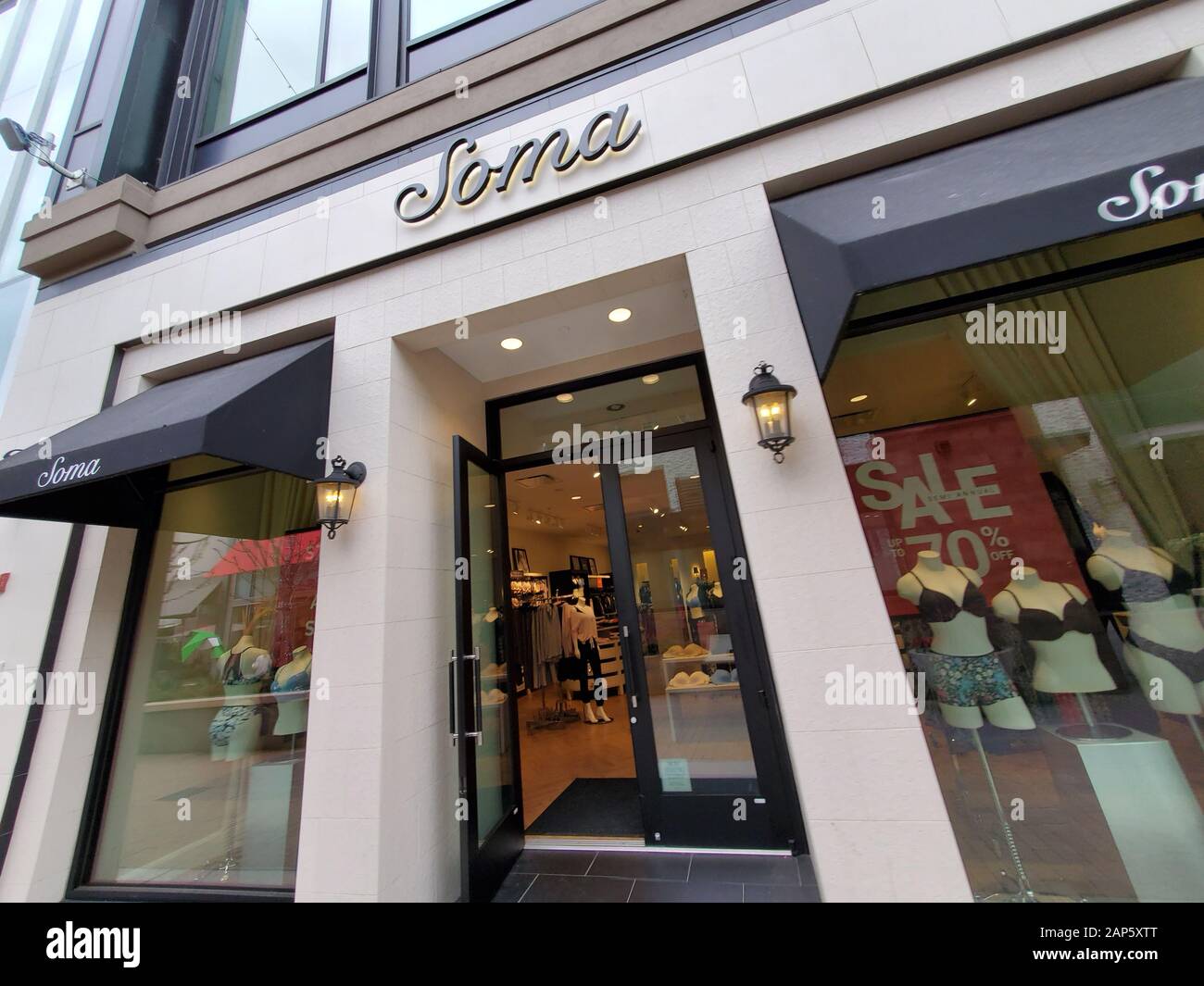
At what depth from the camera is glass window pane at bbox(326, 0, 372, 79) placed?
3.68m

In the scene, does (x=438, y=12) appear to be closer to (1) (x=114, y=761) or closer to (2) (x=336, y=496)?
(2) (x=336, y=496)

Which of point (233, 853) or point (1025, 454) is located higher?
point (1025, 454)

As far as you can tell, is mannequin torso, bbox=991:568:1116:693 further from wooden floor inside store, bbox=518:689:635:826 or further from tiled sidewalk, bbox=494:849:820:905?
wooden floor inside store, bbox=518:689:635:826

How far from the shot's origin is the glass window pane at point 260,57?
393 cm

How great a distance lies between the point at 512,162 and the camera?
2.60m

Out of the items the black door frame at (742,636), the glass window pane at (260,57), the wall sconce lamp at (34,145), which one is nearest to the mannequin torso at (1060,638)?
the black door frame at (742,636)

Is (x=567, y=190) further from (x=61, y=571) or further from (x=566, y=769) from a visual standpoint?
(x=566, y=769)

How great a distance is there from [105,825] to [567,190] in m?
4.63

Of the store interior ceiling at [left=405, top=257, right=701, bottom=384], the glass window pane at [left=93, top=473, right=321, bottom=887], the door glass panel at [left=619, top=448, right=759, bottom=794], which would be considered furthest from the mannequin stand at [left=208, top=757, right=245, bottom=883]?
the store interior ceiling at [left=405, top=257, right=701, bottom=384]

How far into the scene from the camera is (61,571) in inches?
111

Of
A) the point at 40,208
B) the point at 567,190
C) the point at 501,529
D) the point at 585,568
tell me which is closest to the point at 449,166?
the point at 567,190

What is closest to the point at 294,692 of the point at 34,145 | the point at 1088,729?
the point at 1088,729

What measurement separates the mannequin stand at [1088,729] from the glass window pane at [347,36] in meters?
6.15
